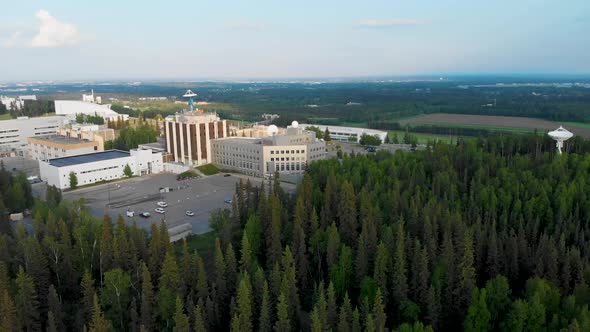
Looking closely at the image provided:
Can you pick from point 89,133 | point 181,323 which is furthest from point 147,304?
point 89,133

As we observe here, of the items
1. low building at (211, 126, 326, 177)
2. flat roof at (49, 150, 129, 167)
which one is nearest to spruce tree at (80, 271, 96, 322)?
low building at (211, 126, 326, 177)

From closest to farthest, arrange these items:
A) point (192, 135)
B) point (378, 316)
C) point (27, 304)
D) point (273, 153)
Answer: point (378, 316) < point (27, 304) < point (273, 153) < point (192, 135)

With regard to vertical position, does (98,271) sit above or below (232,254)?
below

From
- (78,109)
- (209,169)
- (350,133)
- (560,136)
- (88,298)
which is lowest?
(209,169)

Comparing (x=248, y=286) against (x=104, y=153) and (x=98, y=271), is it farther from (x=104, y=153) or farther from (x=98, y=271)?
(x=104, y=153)

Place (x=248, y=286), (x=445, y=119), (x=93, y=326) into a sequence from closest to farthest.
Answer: (x=93, y=326) < (x=248, y=286) < (x=445, y=119)

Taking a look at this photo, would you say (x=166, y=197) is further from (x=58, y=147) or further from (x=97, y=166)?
(x=58, y=147)

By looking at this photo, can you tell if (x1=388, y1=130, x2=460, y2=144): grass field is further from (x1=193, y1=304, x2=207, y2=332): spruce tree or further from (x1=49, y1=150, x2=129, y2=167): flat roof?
(x1=193, y1=304, x2=207, y2=332): spruce tree

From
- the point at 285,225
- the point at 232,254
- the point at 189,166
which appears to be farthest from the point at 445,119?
the point at 232,254
